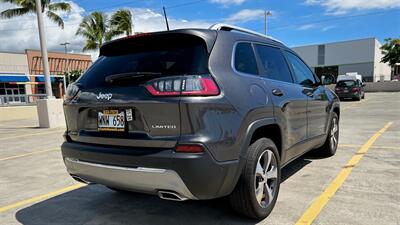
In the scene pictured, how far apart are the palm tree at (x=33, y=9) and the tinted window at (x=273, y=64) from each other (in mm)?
24066

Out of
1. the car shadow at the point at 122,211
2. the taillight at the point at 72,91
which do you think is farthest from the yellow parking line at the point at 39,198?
the taillight at the point at 72,91

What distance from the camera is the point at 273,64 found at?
4117 mm

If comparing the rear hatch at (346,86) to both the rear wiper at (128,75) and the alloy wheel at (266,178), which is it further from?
the rear wiper at (128,75)

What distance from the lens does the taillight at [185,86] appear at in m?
2.87

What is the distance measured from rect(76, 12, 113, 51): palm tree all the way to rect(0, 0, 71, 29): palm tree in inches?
164

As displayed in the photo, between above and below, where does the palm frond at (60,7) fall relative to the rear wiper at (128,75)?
above

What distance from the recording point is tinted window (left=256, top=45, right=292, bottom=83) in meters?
3.86

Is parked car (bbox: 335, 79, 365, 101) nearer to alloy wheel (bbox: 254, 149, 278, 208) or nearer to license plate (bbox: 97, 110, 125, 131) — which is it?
alloy wheel (bbox: 254, 149, 278, 208)

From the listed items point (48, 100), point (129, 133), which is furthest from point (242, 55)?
point (48, 100)

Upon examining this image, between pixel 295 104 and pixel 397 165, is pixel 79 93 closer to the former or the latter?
pixel 295 104

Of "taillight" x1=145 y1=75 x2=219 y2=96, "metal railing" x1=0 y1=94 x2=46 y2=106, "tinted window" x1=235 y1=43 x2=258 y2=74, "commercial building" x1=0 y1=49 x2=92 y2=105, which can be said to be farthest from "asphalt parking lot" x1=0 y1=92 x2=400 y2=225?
"commercial building" x1=0 y1=49 x2=92 y2=105

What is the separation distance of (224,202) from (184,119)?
1.53 meters

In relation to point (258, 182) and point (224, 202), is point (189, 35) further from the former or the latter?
point (224, 202)

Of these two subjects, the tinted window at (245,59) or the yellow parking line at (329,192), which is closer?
the tinted window at (245,59)
